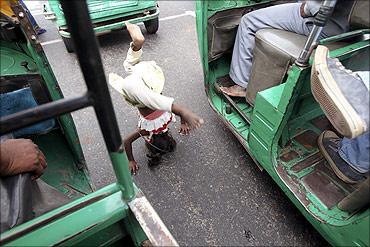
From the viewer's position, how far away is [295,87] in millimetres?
1375

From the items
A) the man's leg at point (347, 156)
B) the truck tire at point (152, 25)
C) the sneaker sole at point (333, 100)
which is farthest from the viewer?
the truck tire at point (152, 25)

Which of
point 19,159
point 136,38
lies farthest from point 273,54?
point 19,159

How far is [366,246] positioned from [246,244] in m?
0.75

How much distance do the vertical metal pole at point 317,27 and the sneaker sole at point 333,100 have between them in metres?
0.05

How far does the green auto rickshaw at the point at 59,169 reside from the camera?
2.06 feet

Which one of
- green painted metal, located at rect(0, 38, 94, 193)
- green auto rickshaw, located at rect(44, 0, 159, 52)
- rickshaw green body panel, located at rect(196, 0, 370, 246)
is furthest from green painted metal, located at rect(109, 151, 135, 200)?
green auto rickshaw, located at rect(44, 0, 159, 52)

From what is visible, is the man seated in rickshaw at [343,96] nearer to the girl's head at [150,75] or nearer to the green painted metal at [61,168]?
the girl's head at [150,75]

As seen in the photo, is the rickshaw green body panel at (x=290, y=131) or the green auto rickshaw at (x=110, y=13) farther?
the green auto rickshaw at (x=110, y=13)

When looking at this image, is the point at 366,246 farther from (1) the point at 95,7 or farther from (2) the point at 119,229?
(1) the point at 95,7

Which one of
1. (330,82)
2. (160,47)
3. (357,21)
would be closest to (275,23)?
(357,21)

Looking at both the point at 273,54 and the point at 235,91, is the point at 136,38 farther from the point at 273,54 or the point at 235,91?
the point at 235,91

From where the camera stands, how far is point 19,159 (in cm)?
110

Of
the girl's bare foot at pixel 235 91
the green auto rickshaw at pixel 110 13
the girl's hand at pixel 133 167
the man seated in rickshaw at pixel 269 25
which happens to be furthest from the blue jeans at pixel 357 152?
the green auto rickshaw at pixel 110 13

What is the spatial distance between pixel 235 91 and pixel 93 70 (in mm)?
1861
